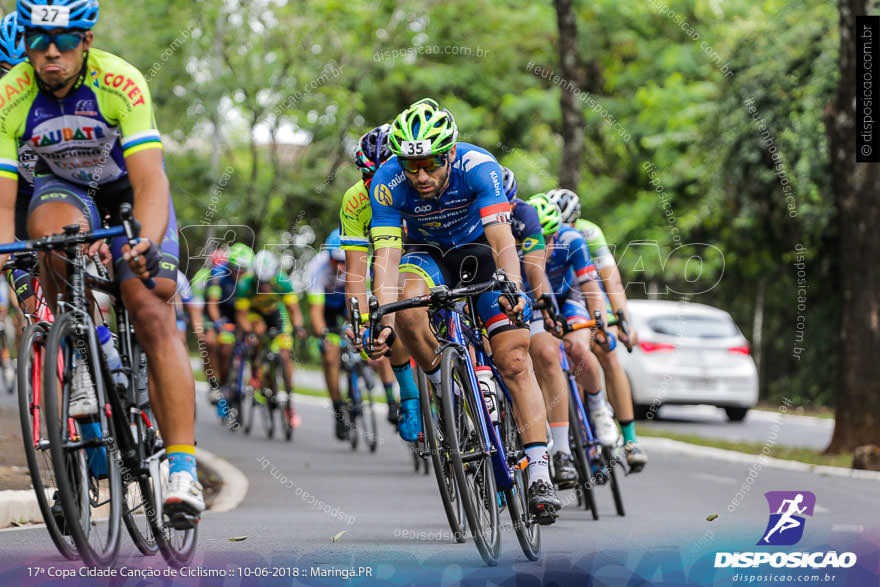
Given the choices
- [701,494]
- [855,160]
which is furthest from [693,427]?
[701,494]

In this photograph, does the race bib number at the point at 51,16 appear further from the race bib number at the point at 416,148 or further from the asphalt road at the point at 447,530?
the asphalt road at the point at 447,530

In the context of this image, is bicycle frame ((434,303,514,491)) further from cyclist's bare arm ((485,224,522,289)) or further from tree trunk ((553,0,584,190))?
tree trunk ((553,0,584,190))

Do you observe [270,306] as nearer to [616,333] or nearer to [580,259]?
[616,333]

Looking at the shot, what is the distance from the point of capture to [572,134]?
16.2 metres

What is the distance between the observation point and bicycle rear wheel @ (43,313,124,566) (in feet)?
14.8

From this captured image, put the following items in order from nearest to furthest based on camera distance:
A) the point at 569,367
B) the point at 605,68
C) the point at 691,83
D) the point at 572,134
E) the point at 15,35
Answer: the point at 15,35 → the point at 569,367 → the point at 572,134 → the point at 691,83 → the point at 605,68

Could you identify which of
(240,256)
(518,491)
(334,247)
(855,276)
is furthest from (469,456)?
(240,256)

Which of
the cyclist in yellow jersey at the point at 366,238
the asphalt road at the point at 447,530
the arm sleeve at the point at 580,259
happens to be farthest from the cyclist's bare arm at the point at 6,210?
the arm sleeve at the point at 580,259

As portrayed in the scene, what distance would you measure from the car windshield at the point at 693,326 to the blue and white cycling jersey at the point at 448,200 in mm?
11613

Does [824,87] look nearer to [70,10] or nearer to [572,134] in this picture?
[572,134]

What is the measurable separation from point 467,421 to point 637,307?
12261 mm

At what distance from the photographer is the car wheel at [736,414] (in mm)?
19766

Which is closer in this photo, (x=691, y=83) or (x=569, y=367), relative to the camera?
(x=569, y=367)

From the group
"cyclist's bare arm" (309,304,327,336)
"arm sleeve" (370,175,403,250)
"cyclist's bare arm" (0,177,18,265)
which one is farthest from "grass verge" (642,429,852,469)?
"cyclist's bare arm" (0,177,18,265)
